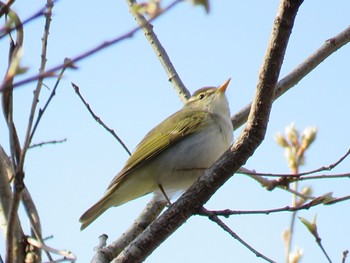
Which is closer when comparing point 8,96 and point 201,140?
point 8,96

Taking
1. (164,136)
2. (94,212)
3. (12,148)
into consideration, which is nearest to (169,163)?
(164,136)

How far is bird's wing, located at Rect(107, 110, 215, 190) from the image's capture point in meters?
5.18

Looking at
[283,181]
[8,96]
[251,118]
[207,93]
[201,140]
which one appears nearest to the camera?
[8,96]

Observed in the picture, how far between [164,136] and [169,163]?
0.40 meters

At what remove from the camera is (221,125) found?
5375 millimetres

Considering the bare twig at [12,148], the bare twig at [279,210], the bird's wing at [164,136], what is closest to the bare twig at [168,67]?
the bird's wing at [164,136]

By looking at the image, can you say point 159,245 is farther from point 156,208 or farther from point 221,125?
point 221,125

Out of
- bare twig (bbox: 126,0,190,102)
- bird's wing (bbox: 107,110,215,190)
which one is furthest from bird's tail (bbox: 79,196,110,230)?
bare twig (bbox: 126,0,190,102)

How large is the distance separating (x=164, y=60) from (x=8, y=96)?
3.76 m

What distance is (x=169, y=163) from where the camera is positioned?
5188mm

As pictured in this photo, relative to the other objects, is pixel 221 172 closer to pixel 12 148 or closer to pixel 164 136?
pixel 12 148

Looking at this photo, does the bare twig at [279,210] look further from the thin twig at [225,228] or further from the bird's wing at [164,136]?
the bird's wing at [164,136]

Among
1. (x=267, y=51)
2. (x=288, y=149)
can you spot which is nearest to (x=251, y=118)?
(x=267, y=51)

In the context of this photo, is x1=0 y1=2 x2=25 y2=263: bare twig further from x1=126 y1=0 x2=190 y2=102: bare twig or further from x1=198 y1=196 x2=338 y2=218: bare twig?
x1=126 y1=0 x2=190 y2=102: bare twig
